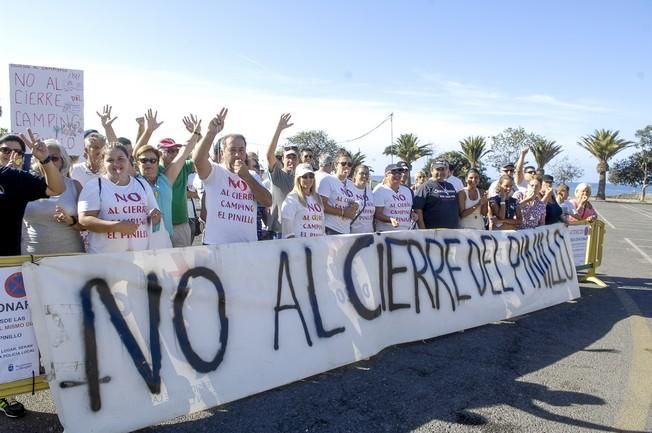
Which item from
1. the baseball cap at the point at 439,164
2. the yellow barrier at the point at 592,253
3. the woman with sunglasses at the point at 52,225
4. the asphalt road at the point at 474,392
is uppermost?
the baseball cap at the point at 439,164

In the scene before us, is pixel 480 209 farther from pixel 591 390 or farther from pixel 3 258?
pixel 3 258

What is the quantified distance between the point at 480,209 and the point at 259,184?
3980mm

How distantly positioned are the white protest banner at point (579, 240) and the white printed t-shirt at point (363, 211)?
4.07 meters

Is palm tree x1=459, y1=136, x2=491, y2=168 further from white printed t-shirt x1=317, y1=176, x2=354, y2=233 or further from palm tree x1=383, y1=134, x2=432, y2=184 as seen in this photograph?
white printed t-shirt x1=317, y1=176, x2=354, y2=233

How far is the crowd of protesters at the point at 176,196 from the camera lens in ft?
12.1

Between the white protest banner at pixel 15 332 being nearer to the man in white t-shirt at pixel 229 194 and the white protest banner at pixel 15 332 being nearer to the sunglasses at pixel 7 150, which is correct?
the sunglasses at pixel 7 150

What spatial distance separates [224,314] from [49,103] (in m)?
3.60

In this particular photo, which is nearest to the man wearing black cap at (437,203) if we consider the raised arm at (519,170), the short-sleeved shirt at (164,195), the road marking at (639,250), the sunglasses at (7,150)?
the raised arm at (519,170)

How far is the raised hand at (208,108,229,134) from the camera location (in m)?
4.24

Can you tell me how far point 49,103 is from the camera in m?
5.69

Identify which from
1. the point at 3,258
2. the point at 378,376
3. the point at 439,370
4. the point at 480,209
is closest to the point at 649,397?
the point at 439,370

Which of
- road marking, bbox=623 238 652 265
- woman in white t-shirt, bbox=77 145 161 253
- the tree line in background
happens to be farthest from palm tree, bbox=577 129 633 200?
woman in white t-shirt, bbox=77 145 161 253

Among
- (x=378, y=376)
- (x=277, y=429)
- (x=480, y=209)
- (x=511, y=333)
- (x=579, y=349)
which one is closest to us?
(x=277, y=429)

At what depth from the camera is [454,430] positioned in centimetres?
325
